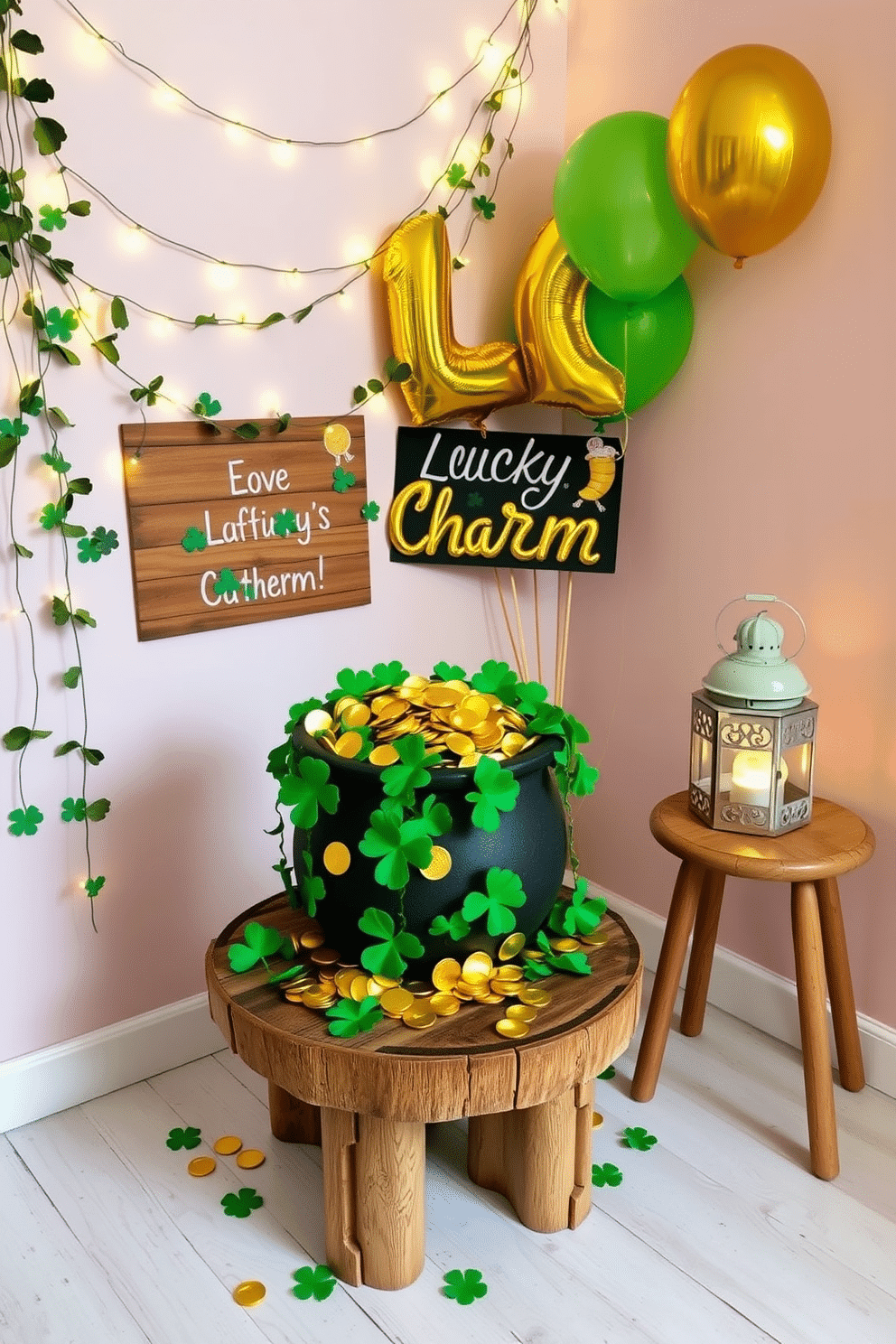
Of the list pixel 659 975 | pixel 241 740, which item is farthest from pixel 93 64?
pixel 659 975

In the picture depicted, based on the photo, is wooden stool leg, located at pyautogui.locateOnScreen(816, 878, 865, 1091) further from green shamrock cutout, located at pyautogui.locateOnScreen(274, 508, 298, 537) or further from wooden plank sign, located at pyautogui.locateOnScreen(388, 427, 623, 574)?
green shamrock cutout, located at pyautogui.locateOnScreen(274, 508, 298, 537)

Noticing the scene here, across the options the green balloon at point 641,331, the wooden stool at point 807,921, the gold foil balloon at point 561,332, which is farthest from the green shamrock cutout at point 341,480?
the wooden stool at point 807,921

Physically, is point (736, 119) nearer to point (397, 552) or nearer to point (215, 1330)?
point (397, 552)

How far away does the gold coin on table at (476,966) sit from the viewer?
5.10ft

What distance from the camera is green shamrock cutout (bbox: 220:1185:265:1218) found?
5.64 ft

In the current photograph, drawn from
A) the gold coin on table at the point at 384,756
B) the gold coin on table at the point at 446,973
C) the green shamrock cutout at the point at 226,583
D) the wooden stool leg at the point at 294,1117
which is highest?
the green shamrock cutout at the point at 226,583

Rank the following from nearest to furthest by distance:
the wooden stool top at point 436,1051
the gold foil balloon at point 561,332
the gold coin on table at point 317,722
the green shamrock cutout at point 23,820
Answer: the wooden stool top at point 436,1051 < the gold coin on table at point 317,722 < the green shamrock cutout at point 23,820 < the gold foil balloon at point 561,332

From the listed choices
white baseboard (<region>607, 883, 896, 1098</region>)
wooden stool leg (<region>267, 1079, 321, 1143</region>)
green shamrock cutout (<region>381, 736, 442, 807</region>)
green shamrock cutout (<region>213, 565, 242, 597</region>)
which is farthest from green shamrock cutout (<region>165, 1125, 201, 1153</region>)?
white baseboard (<region>607, 883, 896, 1098</region>)

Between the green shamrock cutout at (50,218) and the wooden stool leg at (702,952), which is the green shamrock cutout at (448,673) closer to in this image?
the wooden stool leg at (702,952)

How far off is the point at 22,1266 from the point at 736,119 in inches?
77.1

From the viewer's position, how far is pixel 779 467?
207cm

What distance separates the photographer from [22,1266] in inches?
64.1

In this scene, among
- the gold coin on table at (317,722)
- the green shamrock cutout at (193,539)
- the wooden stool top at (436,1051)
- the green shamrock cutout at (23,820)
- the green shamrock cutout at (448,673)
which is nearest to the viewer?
the wooden stool top at (436,1051)

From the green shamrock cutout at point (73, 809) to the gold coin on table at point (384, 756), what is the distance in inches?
25.8
